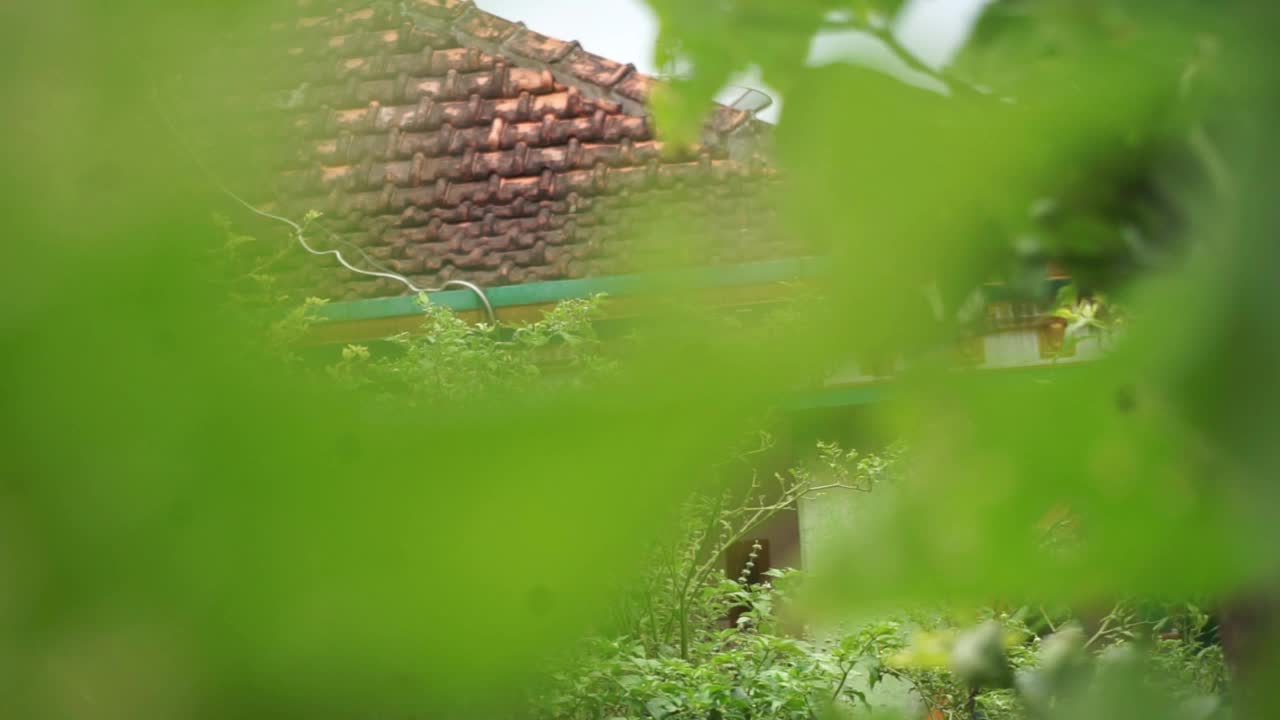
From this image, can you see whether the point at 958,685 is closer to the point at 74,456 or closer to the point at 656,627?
the point at 656,627

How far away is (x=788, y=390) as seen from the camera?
161mm

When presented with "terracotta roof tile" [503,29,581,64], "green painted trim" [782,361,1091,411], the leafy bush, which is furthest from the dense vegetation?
"terracotta roof tile" [503,29,581,64]

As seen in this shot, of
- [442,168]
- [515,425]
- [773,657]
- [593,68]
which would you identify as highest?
[593,68]

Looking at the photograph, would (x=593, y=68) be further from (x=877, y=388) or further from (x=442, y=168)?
(x=877, y=388)

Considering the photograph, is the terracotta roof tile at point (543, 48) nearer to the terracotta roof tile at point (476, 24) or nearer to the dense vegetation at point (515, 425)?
the terracotta roof tile at point (476, 24)

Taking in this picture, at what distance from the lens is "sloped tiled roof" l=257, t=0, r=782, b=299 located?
17 cm

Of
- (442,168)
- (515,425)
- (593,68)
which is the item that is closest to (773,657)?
(593,68)

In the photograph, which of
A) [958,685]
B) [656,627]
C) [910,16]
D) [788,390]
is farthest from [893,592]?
[958,685]

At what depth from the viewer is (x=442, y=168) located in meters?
0.34

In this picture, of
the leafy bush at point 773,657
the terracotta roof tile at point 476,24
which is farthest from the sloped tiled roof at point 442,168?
the leafy bush at point 773,657

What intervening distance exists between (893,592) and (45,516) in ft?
0.37

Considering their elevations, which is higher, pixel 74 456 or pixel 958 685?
pixel 74 456

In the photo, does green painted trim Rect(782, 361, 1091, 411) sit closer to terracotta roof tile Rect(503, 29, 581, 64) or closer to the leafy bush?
the leafy bush

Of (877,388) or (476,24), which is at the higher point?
(476,24)
